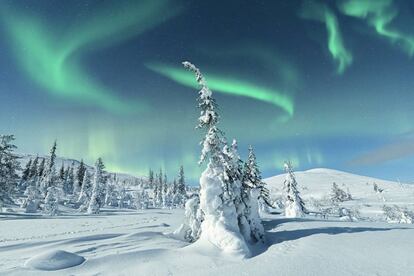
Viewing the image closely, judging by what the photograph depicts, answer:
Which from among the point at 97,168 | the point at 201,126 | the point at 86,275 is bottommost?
the point at 86,275

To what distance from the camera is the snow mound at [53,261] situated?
12664 mm

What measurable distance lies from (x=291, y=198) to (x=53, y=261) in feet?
152

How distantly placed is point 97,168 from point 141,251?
69.7m

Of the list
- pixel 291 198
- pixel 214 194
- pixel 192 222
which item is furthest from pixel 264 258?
pixel 291 198

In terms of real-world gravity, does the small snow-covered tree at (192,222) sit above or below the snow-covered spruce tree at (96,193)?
below

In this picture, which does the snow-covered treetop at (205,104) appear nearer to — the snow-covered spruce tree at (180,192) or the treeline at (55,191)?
the treeline at (55,191)

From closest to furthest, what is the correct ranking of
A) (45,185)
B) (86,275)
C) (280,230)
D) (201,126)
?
(86,275), (201,126), (280,230), (45,185)

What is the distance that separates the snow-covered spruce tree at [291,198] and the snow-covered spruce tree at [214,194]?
37.5m

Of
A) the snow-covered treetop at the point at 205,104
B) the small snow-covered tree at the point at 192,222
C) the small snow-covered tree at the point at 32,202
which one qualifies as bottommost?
the small snow-covered tree at the point at 192,222

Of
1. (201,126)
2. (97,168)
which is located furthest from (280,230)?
(97,168)

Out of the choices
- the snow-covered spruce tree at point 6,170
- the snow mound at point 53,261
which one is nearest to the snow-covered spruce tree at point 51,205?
the snow-covered spruce tree at point 6,170

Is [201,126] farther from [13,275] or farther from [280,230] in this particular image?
[13,275]

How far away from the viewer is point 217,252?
15.1 m

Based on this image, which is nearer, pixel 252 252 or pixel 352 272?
pixel 352 272
